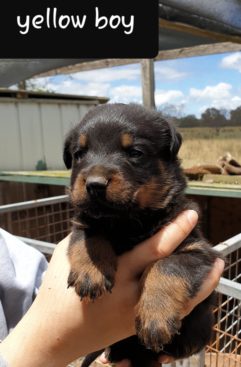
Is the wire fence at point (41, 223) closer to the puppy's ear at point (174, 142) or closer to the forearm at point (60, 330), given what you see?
the puppy's ear at point (174, 142)

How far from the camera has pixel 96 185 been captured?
4.64 ft

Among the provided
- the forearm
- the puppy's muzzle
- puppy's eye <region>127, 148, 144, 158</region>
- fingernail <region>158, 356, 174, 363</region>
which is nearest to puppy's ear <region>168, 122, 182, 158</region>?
puppy's eye <region>127, 148, 144, 158</region>

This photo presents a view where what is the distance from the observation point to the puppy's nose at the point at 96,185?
1.41 meters

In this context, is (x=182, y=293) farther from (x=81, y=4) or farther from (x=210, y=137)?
(x=210, y=137)

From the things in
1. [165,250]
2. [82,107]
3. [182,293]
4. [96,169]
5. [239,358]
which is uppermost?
[82,107]

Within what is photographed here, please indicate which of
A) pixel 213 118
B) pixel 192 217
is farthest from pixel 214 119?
pixel 192 217

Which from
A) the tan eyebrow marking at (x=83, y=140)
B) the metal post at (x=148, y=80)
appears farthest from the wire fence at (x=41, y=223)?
the tan eyebrow marking at (x=83, y=140)

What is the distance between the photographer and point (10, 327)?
193cm

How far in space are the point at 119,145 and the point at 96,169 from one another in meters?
0.20

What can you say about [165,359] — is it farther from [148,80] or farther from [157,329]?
[148,80]

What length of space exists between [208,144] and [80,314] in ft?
12.5

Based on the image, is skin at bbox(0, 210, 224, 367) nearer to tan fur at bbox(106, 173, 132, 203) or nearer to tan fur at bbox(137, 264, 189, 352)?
tan fur at bbox(137, 264, 189, 352)

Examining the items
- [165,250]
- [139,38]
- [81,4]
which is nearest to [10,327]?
[165,250]

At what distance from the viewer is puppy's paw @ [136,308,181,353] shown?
142cm
